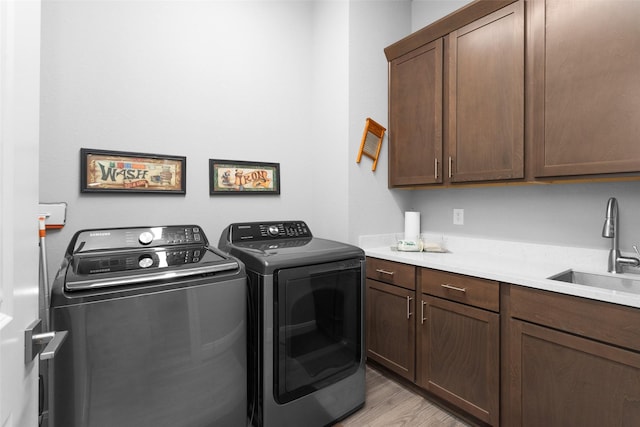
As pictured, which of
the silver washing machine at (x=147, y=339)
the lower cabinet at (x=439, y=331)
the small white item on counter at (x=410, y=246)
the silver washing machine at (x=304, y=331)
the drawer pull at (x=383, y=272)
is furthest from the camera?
the small white item on counter at (x=410, y=246)

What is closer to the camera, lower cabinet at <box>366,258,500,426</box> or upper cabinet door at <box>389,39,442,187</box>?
lower cabinet at <box>366,258,500,426</box>

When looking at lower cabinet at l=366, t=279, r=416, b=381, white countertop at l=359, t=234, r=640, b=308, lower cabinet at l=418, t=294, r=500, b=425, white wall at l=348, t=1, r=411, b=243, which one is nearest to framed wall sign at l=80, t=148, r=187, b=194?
white wall at l=348, t=1, r=411, b=243

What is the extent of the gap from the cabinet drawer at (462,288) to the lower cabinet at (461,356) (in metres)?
0.04

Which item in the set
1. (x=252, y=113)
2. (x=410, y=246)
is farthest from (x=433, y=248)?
(x=252, y=113)

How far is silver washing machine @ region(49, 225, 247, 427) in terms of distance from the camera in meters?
1.08

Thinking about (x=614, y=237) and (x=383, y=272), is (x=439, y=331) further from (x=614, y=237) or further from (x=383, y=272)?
(x=614, y=237)

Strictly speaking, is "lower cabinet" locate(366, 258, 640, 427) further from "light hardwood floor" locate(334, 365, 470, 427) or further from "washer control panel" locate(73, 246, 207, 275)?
"washer control panel" locate(73, 246, 207, 275)

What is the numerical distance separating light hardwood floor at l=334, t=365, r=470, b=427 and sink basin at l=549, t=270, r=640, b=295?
95 cm

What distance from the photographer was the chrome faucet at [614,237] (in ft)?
4.98

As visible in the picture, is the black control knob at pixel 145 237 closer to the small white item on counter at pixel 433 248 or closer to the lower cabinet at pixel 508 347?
the lower cabinet at pixel 508 347

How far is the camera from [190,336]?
1.28 metres

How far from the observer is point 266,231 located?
2115mm

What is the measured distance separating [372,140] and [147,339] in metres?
1.91

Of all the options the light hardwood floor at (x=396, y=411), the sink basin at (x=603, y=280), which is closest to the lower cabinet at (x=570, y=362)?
the sink basin at (x=603, y=280)
